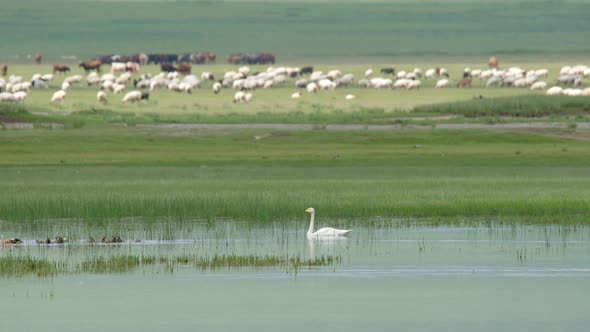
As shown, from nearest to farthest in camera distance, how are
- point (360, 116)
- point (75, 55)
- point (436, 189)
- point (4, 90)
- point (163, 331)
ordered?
point (163, 331) → point (436, 189) → point (360, 116) → point (4, 90) → point (75, 55)

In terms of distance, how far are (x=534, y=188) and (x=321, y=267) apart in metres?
11.6

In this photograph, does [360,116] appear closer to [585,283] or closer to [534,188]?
[534,188]

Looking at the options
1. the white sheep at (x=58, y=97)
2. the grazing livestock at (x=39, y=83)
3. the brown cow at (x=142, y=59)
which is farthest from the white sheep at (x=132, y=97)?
the brown cow at (x=142, y=59)

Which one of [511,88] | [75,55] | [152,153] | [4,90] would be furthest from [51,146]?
[75,55]

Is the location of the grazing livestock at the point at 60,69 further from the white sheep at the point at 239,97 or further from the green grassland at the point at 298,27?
the white sheep at the point at 239,97

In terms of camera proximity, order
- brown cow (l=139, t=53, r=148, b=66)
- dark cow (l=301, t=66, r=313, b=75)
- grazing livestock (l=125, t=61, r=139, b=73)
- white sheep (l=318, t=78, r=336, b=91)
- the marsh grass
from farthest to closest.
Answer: brown cow (l=139, t=53, r=148, b=66) → grazing livestock (l=125, t=61, r=139, b=73) → dark cow (l=301, t=66, r=313, b=75) → white sheep (l=318, t=78, r=336, b=91) → the marsh grass

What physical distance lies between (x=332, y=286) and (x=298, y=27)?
123 m

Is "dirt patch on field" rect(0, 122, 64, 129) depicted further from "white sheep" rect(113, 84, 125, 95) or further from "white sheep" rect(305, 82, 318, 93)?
"white sheep" rect(305, 82, 318, 93)

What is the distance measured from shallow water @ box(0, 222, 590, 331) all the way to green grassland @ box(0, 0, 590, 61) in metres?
99.4

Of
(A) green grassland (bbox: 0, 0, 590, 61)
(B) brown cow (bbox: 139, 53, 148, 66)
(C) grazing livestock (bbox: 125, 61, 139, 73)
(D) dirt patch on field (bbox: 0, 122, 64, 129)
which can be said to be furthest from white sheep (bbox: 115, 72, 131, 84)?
(A) green grassland (bbox: 0, 0, 590, 61)

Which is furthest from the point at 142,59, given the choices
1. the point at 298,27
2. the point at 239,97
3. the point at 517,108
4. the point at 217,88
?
the point at 517,108

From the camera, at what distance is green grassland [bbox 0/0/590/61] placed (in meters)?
127

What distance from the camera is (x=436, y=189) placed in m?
29.2

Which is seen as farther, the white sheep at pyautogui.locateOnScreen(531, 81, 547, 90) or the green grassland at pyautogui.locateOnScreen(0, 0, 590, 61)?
the green grassland at pyautogui.locateOnScreen(0, 0, 590, 61)
